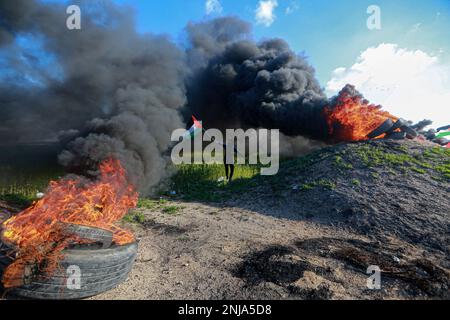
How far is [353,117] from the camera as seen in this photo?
52.3 ft

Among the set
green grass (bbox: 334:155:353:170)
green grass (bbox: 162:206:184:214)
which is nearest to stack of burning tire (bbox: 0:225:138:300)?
green grass (bbox: 162:206:184:214)

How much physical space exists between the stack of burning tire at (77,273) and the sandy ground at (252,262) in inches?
13.3

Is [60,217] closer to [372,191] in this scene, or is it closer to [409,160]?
Result: [372,191]

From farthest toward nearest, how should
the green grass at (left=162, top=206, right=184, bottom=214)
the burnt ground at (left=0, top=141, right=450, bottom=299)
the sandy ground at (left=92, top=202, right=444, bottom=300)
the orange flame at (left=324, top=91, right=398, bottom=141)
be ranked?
the orange flame at (left=324, top=91, right=398, bottom=141) → the green grass at (left=162, top=206, right=184, bottom=214) → the burnt ground at (left=0, top=141, right=450, bottom=299) → the sandy ground at (left=92, top=202, right=444, bottom=300)

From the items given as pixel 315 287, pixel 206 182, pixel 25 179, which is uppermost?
pixel 25 179

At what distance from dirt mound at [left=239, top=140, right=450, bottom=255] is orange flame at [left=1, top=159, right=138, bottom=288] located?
237 inches

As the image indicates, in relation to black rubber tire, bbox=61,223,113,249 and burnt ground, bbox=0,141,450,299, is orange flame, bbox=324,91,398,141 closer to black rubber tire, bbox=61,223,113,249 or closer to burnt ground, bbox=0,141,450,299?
burnt ground, bbox=0,141,450,299

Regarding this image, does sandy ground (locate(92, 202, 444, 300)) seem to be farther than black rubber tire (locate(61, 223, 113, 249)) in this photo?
Yes

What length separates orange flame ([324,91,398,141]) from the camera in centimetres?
1566

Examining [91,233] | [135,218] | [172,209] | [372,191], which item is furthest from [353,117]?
[91,233]

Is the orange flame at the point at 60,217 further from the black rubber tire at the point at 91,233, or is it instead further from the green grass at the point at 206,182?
the green grass at the point at 206,182

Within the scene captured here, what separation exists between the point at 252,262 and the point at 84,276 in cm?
321

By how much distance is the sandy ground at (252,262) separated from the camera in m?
4.46

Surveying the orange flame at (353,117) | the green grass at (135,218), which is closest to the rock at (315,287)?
the green grass at (135,218)
